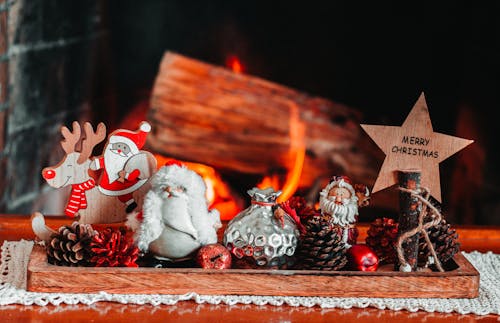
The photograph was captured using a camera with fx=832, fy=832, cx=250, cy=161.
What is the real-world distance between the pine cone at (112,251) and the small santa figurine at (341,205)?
0.89 ft

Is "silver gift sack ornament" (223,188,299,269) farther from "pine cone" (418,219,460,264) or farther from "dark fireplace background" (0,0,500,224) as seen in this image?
"dark fireplace background" (0,0,500,224)

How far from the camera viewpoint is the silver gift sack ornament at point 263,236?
1101 millimetres

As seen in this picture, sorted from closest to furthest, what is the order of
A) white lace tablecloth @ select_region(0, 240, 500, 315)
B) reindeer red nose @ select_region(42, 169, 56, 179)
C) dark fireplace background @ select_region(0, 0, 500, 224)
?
white lace tablecloth @ select_region(0, 240, 500, 315) < reindeer red nose @ select_region(42, 169, 56, 179) < dark fireplace background @ select_region(0, 0, 500, 224)

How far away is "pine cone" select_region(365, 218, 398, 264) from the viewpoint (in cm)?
117

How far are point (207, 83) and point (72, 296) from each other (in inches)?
42.3

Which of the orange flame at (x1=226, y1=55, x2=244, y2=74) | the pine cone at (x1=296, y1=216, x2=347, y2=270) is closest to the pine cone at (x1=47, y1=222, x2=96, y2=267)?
→ the pine cone at (x1=296, y1=216, x2=347, y2=270)

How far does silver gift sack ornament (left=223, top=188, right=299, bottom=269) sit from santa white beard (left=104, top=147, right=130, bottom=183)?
0.17m

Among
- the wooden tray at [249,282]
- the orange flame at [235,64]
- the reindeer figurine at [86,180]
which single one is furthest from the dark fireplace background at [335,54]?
the wooden tray at [249,282]

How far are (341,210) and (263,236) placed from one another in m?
0.13

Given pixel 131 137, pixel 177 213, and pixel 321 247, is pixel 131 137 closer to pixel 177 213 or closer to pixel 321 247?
pixel 177 213

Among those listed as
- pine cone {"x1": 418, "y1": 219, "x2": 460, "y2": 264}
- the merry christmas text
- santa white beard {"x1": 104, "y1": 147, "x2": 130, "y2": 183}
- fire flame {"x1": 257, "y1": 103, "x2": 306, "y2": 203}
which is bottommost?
pine cone {"x1": 418, "y1": 219, "x2": 460, "y2": 264}

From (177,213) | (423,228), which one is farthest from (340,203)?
(177,213)

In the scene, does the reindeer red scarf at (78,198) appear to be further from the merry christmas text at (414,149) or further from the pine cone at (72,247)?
the merry christmas text at (414,149)

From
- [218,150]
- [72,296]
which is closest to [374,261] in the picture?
[72,296]
